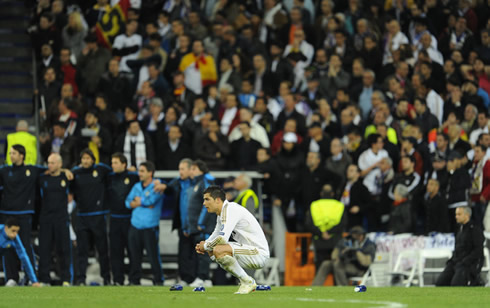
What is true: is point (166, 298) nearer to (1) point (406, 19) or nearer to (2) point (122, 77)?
(2) point (122, 77)

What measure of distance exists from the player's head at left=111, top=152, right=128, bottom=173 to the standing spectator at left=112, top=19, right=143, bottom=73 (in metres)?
5.25

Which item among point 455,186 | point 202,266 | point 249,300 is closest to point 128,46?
point 202,266

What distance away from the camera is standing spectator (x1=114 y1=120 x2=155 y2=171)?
23094 mm

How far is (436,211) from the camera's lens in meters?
21.9

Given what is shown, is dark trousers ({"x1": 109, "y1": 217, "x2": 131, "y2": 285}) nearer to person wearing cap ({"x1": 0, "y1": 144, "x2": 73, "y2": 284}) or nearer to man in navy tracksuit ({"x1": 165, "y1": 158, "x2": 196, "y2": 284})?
man in navy tracksuit ({"x1": 165, "y1": 158, "x2": 196, "y2": 284})

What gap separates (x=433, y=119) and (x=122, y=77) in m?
7.00

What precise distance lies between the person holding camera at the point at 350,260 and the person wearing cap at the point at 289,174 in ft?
6.09

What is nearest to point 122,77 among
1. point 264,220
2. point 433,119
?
point 264,220

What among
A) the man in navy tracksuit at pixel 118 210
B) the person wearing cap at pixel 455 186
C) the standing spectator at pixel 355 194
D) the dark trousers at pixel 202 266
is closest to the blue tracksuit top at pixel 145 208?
the man in navy tracksuit at pixel 118 210

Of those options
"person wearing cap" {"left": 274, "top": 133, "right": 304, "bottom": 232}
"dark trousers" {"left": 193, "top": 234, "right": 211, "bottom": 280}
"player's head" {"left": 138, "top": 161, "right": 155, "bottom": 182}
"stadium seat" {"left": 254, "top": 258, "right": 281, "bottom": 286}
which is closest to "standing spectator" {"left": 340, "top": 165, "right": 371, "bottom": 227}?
"person wearing cap" {"left": 274, "top": 133, "right": 304, "bottom": 232}

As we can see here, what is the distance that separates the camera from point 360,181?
23.0 metres

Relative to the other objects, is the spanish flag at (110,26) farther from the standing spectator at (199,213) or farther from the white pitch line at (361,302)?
the white pitch line at (361,302)

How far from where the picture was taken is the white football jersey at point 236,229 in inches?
562

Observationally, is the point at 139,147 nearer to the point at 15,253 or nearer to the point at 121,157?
the point at 121,157
